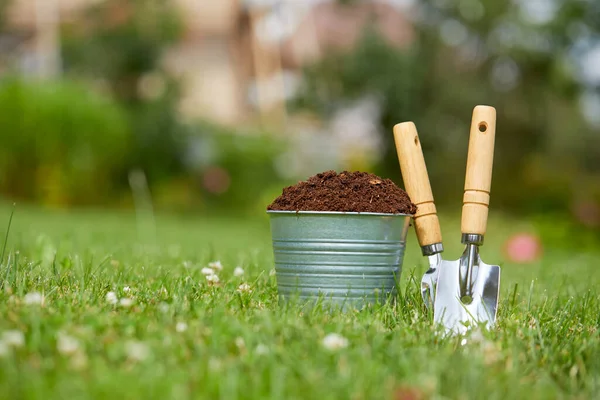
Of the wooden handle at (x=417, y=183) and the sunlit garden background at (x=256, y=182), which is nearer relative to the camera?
the sunlit garden background at (x=256, y=182)

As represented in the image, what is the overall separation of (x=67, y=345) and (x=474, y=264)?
1.41 metres

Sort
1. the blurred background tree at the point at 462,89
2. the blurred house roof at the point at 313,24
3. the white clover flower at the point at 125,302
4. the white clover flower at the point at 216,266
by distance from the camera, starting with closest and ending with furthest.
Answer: the white clover flower at the point at 125,302 → the white clover flower at the point at 216,266 → the blurred background tree at the point at 462,89 → the blurred house roof at the point at 313,24

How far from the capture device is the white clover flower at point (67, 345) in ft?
4.99

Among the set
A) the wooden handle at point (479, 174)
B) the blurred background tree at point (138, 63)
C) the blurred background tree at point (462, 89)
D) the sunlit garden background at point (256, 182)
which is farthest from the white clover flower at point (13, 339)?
the blurred background tree at point (462, 89)

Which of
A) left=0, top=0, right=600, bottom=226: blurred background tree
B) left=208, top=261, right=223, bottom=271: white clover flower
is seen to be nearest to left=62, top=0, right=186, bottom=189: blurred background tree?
left=0, top=0, right=600, bottom=226: blurred background tree

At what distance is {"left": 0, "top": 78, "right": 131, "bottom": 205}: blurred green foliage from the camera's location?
37.1 ft

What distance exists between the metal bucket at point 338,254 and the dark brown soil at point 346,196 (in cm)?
3

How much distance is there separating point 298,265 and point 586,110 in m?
17.0

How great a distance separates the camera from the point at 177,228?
9391 millimetres

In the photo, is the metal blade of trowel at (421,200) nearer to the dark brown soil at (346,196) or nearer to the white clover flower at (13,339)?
the dark brown soil at (346,196)

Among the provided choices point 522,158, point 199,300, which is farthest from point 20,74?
point 199,300

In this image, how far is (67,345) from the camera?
1.53 m

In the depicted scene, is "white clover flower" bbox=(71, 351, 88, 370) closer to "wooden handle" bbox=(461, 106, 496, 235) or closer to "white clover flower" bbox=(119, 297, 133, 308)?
"white clover flower" bbox=(119, 297, 133, 308)

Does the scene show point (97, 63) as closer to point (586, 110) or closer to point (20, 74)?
point (20, 74)
